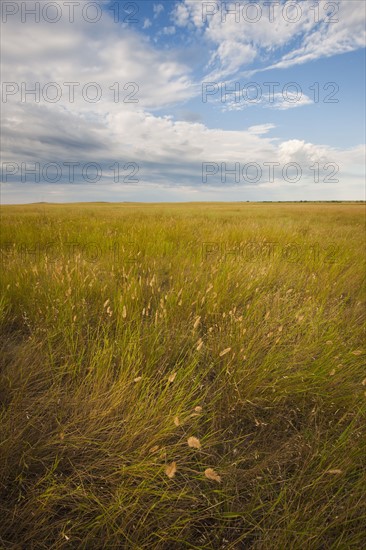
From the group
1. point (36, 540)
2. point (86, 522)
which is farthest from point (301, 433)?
point (36, 540)

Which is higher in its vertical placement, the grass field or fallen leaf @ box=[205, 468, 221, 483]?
fallen leaf @ box=[205, 468, 221, 483]

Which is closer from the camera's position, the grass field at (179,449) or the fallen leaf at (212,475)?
the fallen leaf at (212,475)

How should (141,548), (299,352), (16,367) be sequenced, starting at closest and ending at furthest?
(141,548) → (16,367) → (299,352)

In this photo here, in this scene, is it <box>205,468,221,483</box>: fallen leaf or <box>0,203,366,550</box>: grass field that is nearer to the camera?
<box>205,468,221,483</box>: fallen leaf

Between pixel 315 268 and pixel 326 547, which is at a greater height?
pixel 315 268

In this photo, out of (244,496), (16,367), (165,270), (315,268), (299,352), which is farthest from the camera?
(315,268)

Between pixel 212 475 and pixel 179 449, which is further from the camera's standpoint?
pixel 179 449

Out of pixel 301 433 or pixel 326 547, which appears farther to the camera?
pixel 301 433

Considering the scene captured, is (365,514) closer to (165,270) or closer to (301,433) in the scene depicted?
(301,433)

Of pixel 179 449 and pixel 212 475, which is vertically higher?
pixel 212 475

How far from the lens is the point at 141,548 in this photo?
3.10 feet

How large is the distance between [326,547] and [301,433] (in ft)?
1.65

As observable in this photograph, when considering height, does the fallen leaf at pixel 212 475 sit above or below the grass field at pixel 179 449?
above

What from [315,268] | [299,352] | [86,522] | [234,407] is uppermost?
[315,268]
